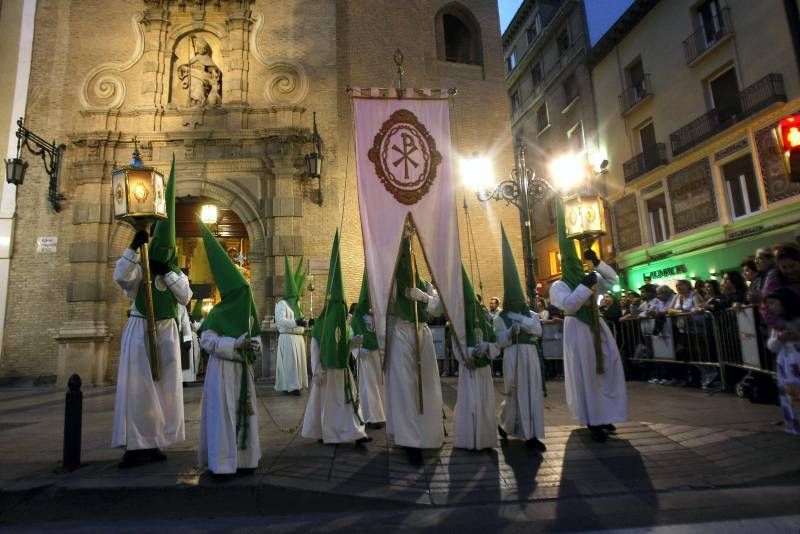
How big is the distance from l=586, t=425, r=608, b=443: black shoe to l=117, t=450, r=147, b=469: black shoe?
4.35 metres

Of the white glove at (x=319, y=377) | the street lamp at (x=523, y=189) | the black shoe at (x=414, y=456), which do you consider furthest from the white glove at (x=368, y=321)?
the street lamp at (x=523, y=189)

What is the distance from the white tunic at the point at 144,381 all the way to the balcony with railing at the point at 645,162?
18844 millimetres

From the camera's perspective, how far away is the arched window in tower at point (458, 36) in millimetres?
17453

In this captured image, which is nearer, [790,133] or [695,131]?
[790,133]

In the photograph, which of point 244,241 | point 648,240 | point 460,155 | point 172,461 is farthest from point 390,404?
point 648,240

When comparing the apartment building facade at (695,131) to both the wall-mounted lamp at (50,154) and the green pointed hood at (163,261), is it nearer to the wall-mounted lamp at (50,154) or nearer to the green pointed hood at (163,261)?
the green pointed hood at (163,261)

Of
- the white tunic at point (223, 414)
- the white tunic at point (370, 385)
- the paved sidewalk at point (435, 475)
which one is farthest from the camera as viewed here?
the white tunic at point (370, 385)

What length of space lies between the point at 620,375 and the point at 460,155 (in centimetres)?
1177

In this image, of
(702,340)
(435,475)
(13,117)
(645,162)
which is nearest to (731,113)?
(645,162)

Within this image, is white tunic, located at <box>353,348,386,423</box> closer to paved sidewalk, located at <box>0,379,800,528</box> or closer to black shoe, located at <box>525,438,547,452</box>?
paved sidewalk, located at <box>0,379,800,528</box>

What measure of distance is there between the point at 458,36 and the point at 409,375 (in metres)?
16.5

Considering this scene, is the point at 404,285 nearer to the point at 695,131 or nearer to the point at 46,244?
the point at 46,244

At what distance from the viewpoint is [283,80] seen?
14.3 m

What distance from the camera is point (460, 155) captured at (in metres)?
16.3
